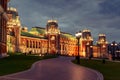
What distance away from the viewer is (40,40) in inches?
5881

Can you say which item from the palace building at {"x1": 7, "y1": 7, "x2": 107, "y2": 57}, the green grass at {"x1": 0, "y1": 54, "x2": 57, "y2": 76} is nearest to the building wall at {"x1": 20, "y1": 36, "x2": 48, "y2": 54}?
the palace building at {"x1": 7, "y1": 7, "x2": 107, "y2": 57}

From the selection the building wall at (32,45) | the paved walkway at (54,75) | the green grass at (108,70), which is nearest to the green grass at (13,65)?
the paved walkway at (54,75)

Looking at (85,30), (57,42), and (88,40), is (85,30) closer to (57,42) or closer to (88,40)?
(88,40)

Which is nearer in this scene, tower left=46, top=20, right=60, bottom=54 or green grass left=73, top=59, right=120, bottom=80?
green grass left=73, top=59, right=120, bottom=80

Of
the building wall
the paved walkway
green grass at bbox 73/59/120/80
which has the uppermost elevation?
the building wall

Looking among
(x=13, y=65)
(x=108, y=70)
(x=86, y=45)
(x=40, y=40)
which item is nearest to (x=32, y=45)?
(x=40, y=40)

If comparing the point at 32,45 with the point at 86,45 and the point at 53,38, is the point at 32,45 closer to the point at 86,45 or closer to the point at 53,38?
the point at 53,38

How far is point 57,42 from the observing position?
6073 inches

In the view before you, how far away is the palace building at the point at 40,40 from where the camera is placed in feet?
396

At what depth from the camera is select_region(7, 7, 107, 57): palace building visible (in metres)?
121

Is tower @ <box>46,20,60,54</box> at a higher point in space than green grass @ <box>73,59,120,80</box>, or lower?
higher

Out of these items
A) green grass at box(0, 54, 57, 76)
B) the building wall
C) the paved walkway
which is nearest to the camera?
the paved walkway

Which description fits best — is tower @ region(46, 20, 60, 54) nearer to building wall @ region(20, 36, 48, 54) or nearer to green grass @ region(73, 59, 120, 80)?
building wall @ region(20, 36, 48, 54)

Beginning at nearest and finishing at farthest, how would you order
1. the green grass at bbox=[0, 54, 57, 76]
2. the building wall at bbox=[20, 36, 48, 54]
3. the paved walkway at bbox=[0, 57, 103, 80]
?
the paved walkway at bbox=[0, 57, 103, 80] < the green grass at bbox=[0, 54, 57, 76] < the building wall at bbox=[20, 36, 48, 54]
